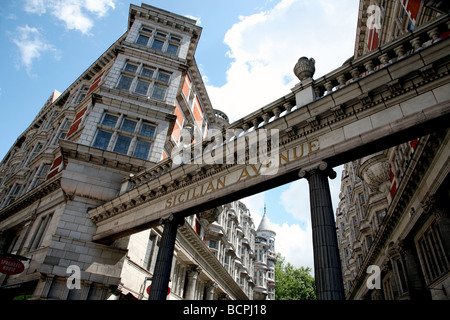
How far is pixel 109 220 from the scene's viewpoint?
14945mm

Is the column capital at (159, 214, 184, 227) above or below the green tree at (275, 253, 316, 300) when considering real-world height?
below

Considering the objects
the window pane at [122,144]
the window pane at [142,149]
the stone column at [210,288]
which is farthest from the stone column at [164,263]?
the stone column at [210,288]

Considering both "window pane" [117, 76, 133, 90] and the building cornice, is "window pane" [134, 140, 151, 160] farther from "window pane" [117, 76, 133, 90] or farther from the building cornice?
"window pane" [117, 76, 133, 90]

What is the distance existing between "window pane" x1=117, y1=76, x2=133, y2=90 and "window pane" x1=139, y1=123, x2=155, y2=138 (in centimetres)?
427

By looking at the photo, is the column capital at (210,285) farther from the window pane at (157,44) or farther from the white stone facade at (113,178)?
the window pane at (157,44)

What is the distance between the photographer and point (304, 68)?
1088 centimetres

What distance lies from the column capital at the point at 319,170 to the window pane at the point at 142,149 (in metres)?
13.7

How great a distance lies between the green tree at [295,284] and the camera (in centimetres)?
6502

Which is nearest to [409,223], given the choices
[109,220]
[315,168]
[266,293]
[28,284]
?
[315,168]

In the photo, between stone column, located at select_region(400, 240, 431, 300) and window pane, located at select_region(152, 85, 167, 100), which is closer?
stone column, located at select_region(400, 240, 431, 300)

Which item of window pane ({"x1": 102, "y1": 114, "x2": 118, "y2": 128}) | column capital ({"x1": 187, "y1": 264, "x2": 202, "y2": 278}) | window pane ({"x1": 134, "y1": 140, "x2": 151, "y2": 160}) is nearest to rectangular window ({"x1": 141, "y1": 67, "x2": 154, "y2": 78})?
window pane ({"x1": 102, "y1": 114, "x2": 118, "y2": 128})

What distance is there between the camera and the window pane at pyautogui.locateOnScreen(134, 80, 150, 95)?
2402 centimetres

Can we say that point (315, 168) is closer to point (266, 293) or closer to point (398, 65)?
point (398, 65)
